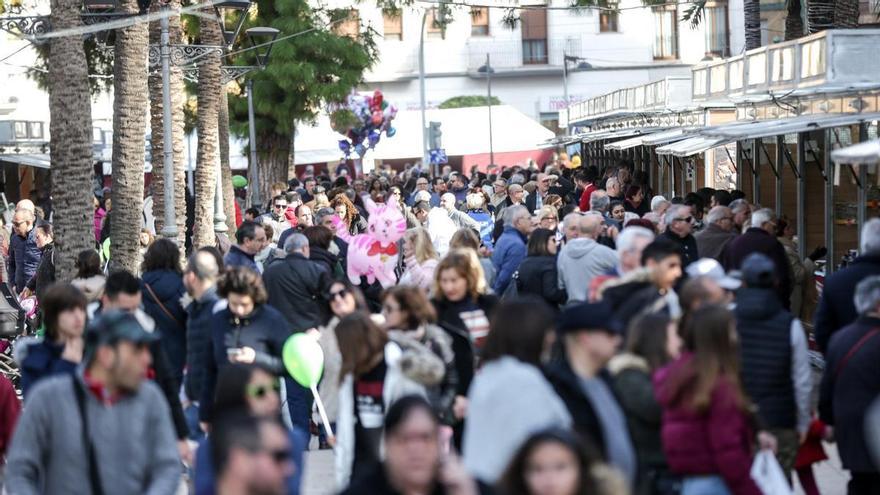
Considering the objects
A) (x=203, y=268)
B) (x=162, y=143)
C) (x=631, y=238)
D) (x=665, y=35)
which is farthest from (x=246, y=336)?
(x=665, y=35)

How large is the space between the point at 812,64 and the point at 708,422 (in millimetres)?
9729

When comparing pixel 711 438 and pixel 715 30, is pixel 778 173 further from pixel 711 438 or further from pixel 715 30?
pixel 715 30

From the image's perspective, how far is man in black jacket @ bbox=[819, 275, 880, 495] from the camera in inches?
310

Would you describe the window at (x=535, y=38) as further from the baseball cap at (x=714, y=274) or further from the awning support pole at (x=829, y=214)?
the baseball cap at (x=714, y=274)

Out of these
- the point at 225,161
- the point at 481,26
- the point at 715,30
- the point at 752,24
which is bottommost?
the point at 225,161

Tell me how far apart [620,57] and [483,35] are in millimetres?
5986

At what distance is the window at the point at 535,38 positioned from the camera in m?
71.4

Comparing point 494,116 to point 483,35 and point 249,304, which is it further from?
point 249,304

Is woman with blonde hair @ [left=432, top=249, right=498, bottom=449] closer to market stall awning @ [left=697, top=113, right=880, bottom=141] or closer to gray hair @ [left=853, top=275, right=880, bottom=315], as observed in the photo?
gray hair @ [left=853, top=275, right=880, bottom=315]

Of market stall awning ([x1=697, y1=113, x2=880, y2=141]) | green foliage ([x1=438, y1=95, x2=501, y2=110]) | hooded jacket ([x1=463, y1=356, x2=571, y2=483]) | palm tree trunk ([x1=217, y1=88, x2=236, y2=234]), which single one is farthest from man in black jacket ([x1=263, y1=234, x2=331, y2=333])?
green foliage ([x1=438, y1=95, x2=501, y2=110])

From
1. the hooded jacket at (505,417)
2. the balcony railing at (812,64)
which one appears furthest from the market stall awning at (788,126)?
the hooded jacket at (505,417)

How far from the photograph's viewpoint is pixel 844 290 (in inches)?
368

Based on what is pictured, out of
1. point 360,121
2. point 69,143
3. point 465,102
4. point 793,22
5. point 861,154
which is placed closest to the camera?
point 861,154

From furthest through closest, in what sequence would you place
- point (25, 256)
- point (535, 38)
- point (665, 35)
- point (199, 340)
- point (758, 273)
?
1. point (535, 38)
2. point (665, 35)
3. point (25, 256)
4. point (199, 340)
5. point (758, 273)
